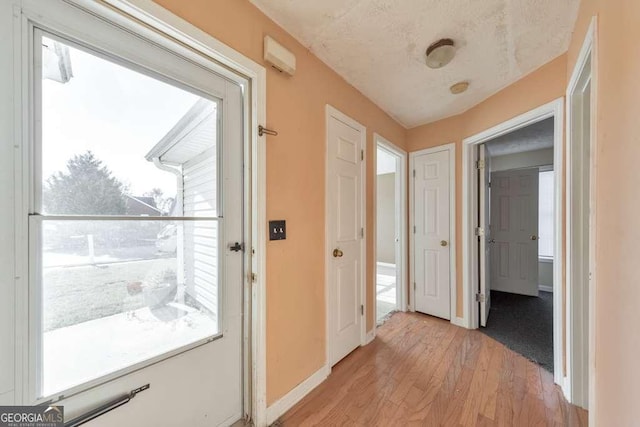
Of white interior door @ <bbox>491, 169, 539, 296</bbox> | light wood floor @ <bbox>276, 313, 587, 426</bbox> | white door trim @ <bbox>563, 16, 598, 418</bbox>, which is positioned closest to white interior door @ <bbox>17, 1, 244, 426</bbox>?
light wood floor @ <bbox>276, 313, 587, 426</bbox>

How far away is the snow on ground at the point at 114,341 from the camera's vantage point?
0.86m

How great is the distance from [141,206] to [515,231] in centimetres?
481

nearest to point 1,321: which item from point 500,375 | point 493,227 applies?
point 500,375

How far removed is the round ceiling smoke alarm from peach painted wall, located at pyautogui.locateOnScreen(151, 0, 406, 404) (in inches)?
43.8

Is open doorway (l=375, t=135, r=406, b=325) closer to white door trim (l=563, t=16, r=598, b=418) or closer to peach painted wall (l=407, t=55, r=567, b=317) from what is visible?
peach painted wall (l=407, t=55, r=567, b=317)

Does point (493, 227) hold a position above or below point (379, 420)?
above

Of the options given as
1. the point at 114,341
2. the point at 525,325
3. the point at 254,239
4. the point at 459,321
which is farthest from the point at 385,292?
the point at 114,341

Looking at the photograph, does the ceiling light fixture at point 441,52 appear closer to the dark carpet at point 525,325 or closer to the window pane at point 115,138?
the window pane at point 115,138

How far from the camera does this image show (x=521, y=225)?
3814 mm

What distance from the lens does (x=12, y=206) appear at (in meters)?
0.77

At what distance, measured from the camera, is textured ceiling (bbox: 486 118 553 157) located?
294 cm

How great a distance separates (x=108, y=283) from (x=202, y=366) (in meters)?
0.62

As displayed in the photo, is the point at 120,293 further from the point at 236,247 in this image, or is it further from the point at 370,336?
the point at 370,336

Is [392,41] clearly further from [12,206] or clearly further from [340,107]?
[12,206]
